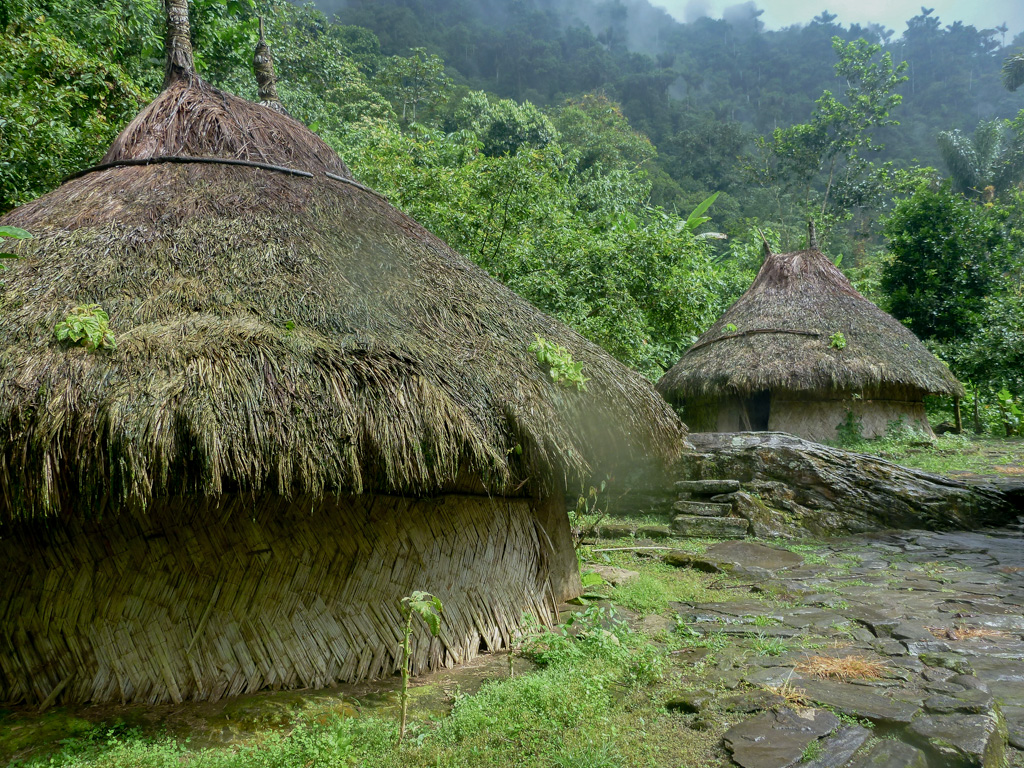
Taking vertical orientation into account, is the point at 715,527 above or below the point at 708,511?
below

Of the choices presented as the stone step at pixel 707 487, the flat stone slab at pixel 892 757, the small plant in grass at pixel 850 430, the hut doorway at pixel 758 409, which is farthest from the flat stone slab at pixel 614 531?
the hut doorway at pixel 758 409

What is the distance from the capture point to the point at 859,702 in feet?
9.07

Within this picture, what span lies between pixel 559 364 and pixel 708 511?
386 cm

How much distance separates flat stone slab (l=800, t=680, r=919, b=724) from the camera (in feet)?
8.58

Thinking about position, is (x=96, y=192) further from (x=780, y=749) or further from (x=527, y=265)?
(x=527, y=265)

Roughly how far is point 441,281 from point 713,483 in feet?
14.0

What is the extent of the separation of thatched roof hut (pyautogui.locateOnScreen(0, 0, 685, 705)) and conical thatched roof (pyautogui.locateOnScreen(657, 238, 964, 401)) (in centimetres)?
808

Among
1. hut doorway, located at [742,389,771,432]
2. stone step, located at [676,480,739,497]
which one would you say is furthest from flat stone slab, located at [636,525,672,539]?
hut doorway, located at [742,389,771,432]

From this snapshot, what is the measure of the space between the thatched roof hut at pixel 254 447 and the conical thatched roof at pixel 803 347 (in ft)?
26.5

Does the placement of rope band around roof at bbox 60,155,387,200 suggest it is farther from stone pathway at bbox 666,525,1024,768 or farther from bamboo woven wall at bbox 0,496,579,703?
stone pathway at bbox 666,525,1024,768

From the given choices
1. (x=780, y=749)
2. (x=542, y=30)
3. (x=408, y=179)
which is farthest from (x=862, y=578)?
Answer: (x=542, y=30)

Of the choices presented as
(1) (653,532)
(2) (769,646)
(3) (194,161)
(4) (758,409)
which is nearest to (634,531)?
(1) (653,532)

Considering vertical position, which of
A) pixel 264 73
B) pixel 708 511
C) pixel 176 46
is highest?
pixel 264 73

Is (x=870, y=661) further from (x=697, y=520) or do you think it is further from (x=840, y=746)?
(x=697, y=520)
